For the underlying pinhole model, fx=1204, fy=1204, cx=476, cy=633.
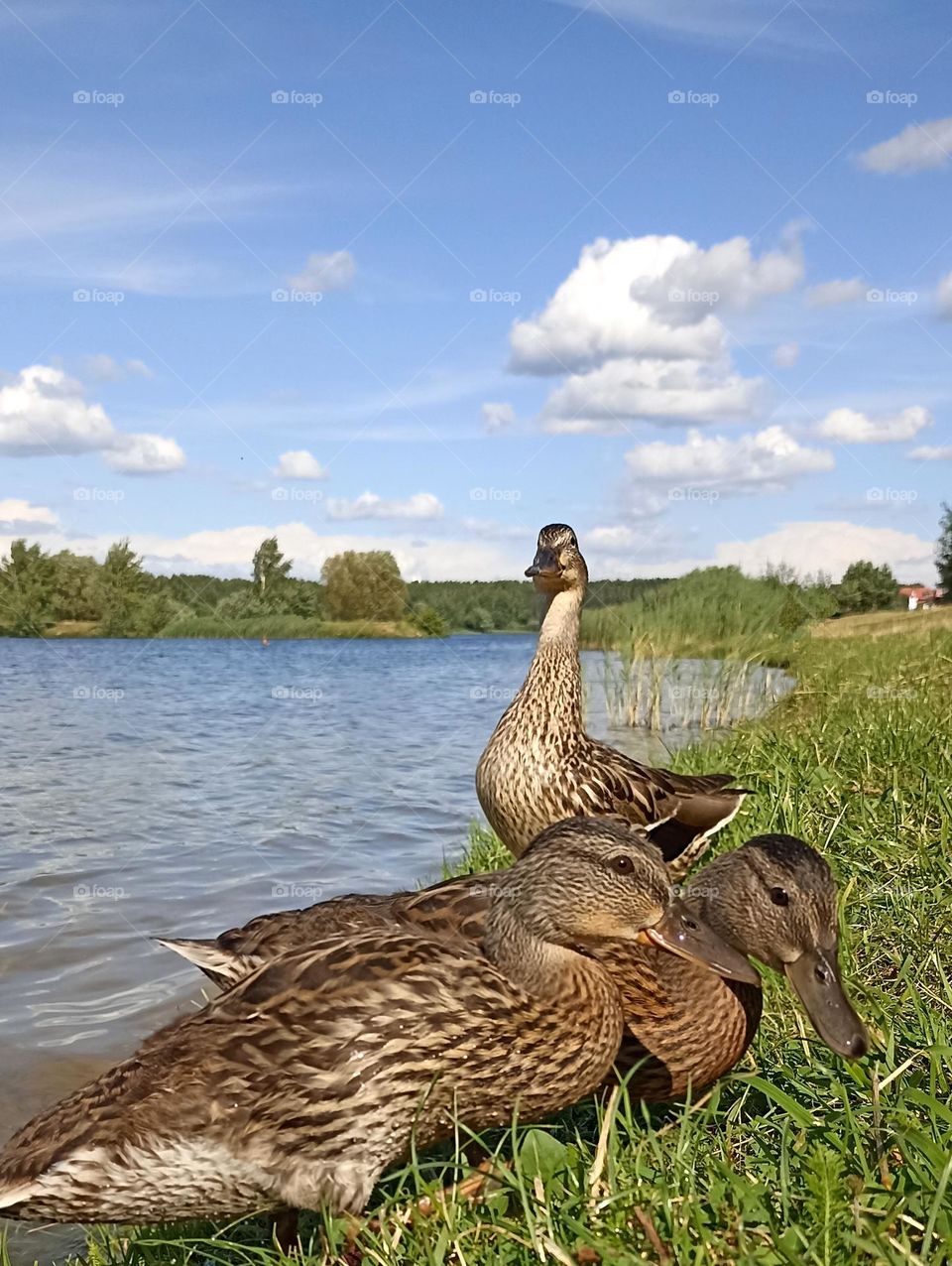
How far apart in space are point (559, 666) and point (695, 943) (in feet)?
9.49

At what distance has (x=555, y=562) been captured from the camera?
5.92 metres

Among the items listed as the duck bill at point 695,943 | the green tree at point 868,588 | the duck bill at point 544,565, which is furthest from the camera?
the green tree at point 868,588

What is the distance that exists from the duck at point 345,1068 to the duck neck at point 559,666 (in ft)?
8.58

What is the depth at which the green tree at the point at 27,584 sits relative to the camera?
41.0 meters

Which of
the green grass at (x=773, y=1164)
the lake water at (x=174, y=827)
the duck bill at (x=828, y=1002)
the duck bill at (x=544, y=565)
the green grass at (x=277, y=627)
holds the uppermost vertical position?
the duck bill at (x=544, y=565)

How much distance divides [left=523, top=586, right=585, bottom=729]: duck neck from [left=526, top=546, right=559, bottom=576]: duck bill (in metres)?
0.18

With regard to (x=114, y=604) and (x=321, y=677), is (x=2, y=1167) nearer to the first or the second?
(x=321, y=677)

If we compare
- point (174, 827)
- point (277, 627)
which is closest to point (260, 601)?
point (277, 627)

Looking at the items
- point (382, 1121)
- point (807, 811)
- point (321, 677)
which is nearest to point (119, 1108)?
point (382, 1121)

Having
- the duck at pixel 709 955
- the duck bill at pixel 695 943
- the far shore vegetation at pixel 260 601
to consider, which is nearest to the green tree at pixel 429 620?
the far shore vegetation at pixel 260 601

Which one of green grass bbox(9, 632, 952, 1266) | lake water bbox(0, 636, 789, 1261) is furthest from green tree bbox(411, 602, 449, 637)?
green grass bbox(9, 632, 952, 1266)

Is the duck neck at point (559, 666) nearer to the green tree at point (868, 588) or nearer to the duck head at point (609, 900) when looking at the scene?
the duck head at point (609, 900)

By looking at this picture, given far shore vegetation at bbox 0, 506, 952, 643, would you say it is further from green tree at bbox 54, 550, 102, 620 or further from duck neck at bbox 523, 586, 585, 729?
duck neck at bbox 523, 586, 585, 729

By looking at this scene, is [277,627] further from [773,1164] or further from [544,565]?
[773,1164]
